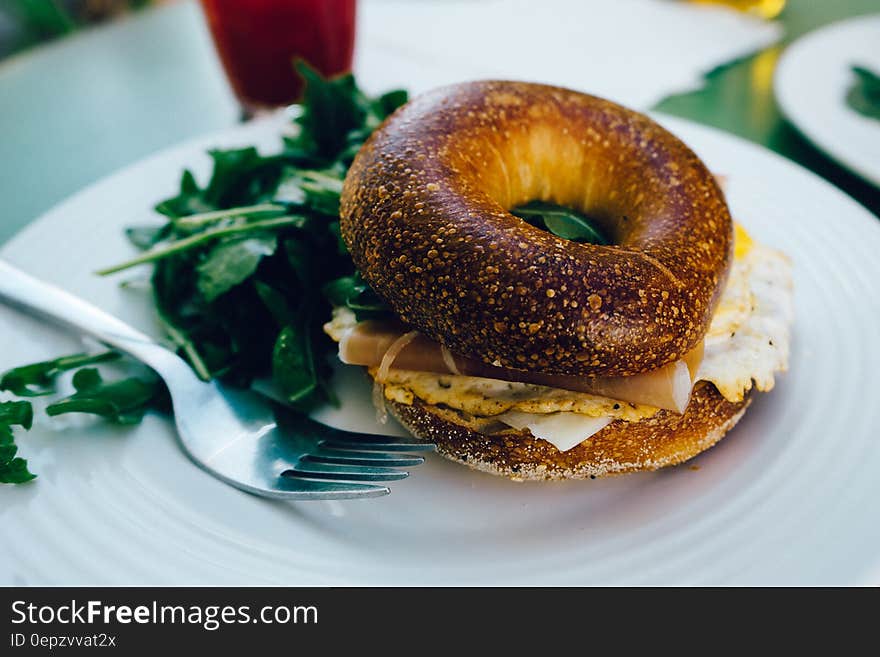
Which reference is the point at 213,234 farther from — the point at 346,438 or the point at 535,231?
the point at 535,231

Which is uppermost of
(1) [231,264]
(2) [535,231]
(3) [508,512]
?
(2) [535,231]

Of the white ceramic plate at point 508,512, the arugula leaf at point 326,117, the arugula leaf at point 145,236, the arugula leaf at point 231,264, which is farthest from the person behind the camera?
the arugula leaf at point 326,117

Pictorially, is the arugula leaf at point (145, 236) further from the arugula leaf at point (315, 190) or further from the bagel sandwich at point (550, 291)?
the bagel sandwich at point (550, 291)

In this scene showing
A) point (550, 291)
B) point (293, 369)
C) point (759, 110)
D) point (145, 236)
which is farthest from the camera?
point (759, 110)

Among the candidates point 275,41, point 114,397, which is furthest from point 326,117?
point 114,397

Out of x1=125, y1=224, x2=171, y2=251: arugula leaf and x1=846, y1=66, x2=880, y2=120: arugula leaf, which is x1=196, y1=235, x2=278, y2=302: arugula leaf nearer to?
x1=125, y1=224, x2=171, y2=251: arugula leaf

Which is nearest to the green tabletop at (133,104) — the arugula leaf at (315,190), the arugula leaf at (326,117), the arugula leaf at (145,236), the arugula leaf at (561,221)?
the arugula leaf at (145,236)

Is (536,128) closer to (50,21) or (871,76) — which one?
(871,76)
